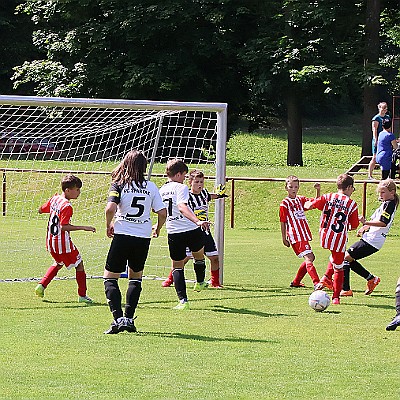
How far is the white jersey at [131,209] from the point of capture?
9.35m

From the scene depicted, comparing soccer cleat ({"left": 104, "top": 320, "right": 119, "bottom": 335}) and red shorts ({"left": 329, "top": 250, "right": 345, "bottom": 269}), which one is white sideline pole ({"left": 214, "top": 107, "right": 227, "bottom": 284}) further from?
soccer cleat ({"left": 104, "top": 320, "right": 119, "bottom": 335})

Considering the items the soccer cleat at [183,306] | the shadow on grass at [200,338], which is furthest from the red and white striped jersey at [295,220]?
the shadow on grass at [200,338]

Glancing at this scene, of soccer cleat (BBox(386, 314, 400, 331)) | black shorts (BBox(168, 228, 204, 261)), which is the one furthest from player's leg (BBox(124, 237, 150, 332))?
soccer cleat (BBox(386, 314, 400, 331))

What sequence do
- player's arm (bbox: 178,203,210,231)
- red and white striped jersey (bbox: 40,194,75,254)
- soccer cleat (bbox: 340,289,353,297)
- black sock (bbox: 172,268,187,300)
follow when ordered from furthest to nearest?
1. soccer cleat (bbox: 340,289,353,297)
2. red and white striped jersey (bbox: 40,194,75,254)
3. black sock (bbox: 172,268,187,300)
4. player's arm (bbox: 178,203,210,231)

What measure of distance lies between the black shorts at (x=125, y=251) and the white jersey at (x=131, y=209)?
0.18ft

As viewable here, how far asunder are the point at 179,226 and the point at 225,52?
25650mm

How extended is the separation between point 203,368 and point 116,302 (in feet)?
5.60

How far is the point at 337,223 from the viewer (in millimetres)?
11711

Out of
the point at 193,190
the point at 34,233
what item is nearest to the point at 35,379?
the point at 193,190

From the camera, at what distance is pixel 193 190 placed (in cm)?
1291

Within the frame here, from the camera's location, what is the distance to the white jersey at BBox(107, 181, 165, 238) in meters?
9.35

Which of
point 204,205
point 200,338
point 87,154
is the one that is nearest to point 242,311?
point 200,338

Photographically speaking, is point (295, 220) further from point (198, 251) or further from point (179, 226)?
point (179, 226)

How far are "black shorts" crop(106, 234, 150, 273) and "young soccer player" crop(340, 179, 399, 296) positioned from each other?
2.99 metres
